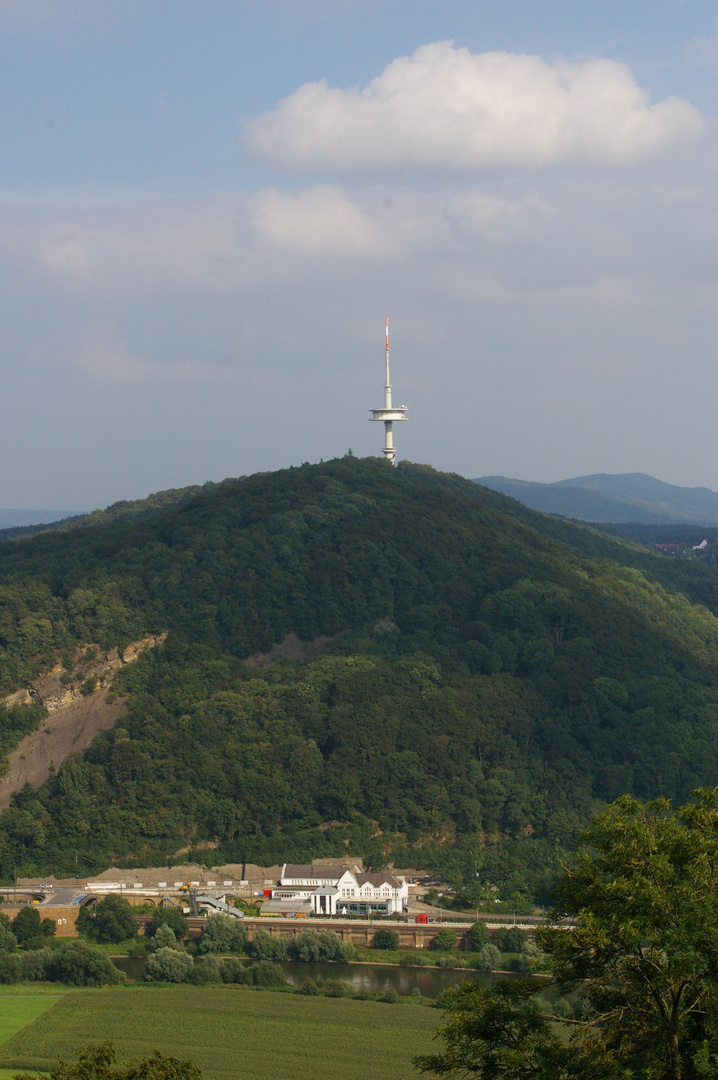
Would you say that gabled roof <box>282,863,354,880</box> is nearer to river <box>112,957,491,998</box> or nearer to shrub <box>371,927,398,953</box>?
shrub <box>371,927,398,953</box>

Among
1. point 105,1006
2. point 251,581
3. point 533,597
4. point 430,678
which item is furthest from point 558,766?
point 105,1006

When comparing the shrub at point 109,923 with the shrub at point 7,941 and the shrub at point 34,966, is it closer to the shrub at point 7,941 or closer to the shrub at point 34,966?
the shrub at point 7,941

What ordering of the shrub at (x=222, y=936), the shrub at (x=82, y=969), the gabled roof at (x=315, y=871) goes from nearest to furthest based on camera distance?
the shrub at (x=82, y=969), the shrub at (x=222, y=936), the gabled roof at (x=315, y=871)

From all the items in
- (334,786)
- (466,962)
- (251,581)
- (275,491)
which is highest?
(275,491)

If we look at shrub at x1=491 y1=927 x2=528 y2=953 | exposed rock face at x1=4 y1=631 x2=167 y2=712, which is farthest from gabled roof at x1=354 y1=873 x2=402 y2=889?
exposed rock face at x1=4 y1=631 x2=167 y2=712

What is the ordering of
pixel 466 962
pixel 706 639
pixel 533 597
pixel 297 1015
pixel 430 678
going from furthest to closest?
pixel 706 639, pixel 533 597, pixel 430 678, pixel 466 962, pixel 297 1015

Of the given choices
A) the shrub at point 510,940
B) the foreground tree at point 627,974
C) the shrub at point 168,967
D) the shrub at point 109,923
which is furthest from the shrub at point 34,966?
→ the foreground tree at point 627,974

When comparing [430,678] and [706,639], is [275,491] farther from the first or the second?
[706,639]
